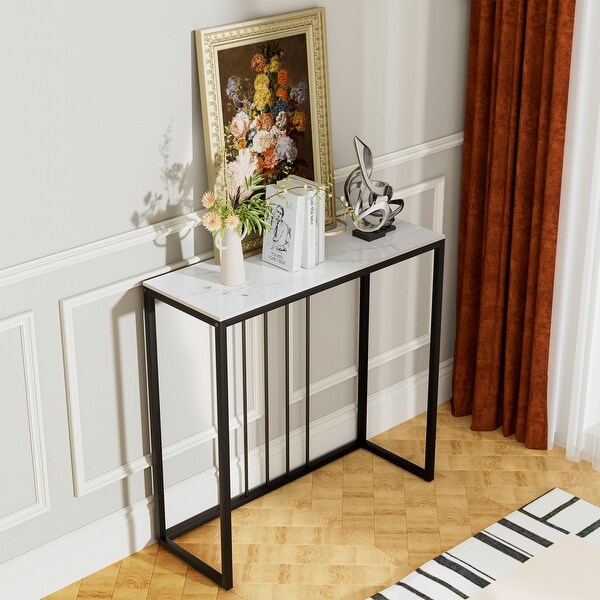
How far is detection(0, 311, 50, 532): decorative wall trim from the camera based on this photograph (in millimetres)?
2621

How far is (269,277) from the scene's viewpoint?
2863 mm

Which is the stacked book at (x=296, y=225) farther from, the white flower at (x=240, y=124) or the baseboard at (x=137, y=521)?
the baseboard at (x=137, y=521)

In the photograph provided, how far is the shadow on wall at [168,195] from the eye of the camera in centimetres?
278

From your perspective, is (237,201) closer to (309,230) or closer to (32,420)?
(309,230)

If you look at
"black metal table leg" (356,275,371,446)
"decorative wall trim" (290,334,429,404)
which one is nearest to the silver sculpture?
"black metal table leg" (356,275,371,446)

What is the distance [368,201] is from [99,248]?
849 mm

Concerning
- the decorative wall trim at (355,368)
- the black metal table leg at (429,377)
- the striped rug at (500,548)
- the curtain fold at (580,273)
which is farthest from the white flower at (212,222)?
the curtain fold at (580,273)

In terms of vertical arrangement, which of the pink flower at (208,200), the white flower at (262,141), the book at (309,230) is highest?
the white flower at (262,141)

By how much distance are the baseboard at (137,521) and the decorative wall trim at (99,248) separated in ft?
2.68

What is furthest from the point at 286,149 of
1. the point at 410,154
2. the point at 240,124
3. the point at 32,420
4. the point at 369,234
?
the point at 32,420

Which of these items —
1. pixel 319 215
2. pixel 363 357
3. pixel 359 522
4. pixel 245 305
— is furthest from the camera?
pixel 363 357

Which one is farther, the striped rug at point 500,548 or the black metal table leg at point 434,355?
the black metal table leg at point 434,355

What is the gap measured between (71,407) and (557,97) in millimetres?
1763

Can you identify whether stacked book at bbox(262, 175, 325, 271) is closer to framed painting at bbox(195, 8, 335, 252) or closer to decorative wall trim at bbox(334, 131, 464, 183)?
framed painting at bbox(195, 8, 335, 252)
